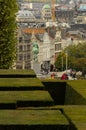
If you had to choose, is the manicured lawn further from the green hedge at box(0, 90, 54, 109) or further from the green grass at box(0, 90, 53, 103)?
the green hedge at box(0, 90, 54, 109)

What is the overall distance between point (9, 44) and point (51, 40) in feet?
269

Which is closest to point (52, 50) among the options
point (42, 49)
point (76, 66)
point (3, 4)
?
point (42, 49)

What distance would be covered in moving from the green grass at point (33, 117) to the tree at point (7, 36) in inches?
533

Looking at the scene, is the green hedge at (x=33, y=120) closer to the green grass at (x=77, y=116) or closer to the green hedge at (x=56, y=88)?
the green grass at (x=77, y=116)

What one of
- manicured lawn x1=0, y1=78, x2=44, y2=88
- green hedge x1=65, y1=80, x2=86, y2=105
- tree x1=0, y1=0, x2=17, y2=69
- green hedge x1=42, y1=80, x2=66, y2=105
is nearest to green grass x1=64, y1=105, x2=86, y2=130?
green hedge x1=65, y1=80, x2=86, y2=105

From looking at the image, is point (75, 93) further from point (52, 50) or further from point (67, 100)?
point (52, 50)

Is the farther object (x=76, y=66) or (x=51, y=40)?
(x=51, y=40)

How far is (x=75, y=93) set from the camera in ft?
38.6

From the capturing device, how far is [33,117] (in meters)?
7.44

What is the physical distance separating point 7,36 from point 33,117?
14.3 meters

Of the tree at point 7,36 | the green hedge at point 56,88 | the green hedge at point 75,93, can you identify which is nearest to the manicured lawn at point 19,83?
the green hedge at point 75,93

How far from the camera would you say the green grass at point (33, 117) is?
710cm

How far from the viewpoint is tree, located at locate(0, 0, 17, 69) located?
21469 millimetres

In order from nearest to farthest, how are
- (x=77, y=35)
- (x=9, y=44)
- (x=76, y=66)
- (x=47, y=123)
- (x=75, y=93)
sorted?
(x=47, y=123), (x=75, y=93), (x=9, y=44), (x=76, y=66), (x=77, y=35)
